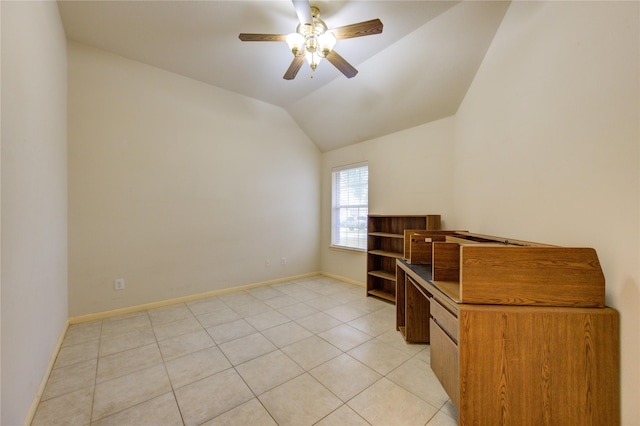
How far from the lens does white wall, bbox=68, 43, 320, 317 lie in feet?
8.94

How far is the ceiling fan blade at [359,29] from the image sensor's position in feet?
5.84

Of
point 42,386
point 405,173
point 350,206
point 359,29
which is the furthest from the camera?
point 350,206

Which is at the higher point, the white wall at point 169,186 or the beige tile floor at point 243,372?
the white wall at point 169,186

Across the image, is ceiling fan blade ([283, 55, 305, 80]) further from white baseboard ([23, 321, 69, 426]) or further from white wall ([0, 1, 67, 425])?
white baseboard ([23, 321, 69, 426])

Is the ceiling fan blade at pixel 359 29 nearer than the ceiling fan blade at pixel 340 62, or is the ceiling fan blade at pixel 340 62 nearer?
the ceiling fan blade at pixel 359 29

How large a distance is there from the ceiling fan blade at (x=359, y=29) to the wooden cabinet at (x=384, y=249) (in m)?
2.29

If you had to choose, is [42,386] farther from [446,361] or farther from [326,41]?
[326,41]

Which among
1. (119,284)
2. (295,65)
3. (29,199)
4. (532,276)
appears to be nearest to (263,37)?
(295,65)

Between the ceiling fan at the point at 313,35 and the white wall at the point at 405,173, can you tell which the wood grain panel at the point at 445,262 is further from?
the ceiling fan at the point at 313,35

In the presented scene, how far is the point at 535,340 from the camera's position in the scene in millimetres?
1176

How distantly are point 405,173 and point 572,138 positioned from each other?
2154 millimetres

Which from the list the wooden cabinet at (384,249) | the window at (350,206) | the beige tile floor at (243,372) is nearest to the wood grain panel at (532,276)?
the beige tile floor at (243,372)

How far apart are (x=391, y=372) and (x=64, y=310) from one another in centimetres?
322

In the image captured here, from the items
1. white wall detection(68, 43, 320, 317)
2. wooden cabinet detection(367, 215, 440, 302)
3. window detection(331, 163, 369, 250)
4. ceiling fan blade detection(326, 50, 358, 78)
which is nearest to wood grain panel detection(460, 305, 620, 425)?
ceiling fan blade detection(326, 50, 358, 78)
